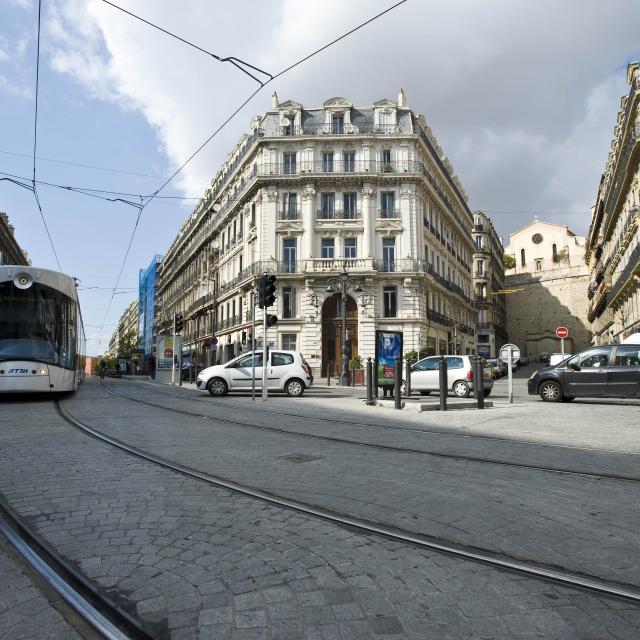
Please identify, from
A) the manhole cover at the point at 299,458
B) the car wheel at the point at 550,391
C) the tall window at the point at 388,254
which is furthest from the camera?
the tall window at the point at 388,254

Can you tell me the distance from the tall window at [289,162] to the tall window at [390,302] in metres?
10.6

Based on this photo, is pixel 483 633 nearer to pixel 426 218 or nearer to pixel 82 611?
pixel 82 611

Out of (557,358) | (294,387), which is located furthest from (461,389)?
(557,358)

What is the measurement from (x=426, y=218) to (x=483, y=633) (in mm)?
41601

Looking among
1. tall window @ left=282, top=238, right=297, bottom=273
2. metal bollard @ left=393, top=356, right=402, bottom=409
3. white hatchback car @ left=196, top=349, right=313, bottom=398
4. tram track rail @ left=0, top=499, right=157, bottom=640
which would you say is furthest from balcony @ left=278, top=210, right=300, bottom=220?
tram track rail @ left=0, top=499, right=157, bottom=640

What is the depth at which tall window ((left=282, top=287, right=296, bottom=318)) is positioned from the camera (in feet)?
127

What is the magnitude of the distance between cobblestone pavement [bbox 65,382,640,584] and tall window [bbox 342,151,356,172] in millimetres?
33306

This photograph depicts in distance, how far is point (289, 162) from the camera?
132ft

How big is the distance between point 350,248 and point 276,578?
3718 cm

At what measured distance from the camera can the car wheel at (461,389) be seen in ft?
63.3

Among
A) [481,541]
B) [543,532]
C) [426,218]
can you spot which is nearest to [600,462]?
[543,532]

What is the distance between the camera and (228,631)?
2.36m

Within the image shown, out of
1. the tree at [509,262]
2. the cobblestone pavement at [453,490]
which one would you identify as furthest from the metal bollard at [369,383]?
the tree at [509,262]

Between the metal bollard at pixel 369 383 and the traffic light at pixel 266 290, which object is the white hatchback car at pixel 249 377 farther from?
the metal bollard at pixel 369 383
